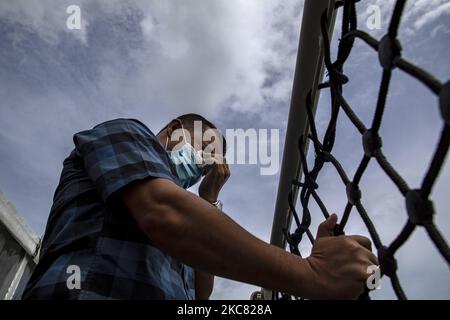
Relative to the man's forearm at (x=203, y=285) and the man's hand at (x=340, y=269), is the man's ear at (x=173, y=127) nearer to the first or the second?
the man's forearm at (x=203, y=285)

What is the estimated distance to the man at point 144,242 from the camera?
1.65 feet

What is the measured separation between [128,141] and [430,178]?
0.56m

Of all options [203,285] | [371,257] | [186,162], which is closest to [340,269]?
[371,257]

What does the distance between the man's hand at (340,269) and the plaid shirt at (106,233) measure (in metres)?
0.32

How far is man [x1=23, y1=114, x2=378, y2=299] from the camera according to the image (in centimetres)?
50

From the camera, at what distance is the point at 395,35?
1.57 ft

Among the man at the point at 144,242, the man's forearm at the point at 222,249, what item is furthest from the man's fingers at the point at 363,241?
the man's forearm at the point at 222,249

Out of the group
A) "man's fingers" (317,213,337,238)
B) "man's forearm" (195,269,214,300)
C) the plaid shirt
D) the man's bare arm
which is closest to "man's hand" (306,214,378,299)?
the man's bare arm

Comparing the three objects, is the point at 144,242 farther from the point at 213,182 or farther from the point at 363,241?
the point at 213,182

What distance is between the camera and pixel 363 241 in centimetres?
55

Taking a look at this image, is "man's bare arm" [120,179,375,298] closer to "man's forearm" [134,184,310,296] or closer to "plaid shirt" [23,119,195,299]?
"man's forearm" [134,184,310,296]

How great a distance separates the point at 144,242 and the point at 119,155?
19 centimetres

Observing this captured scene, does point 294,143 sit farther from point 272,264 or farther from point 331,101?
point 272,264
